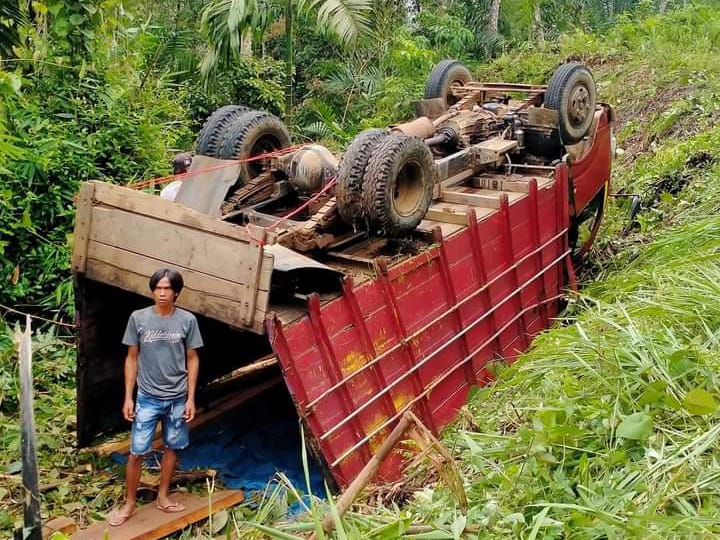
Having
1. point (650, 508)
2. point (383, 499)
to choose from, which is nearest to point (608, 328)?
point (383, 499)

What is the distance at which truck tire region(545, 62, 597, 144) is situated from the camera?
7590mm

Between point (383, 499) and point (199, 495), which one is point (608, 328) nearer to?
point (383, 499)

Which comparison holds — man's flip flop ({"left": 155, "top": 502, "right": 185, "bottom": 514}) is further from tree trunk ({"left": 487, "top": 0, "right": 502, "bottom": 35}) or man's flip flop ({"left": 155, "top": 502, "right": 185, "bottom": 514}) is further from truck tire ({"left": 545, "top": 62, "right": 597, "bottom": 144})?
tree trunk ({"left": 487, "top": 0, "right": 502, "bottom": 35})

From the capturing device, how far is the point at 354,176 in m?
5.07

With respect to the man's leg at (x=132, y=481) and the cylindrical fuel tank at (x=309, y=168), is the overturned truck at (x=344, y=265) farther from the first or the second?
the man's leg at (x=132, y=481)

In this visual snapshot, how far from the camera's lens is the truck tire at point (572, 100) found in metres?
7.59

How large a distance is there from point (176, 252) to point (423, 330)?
1.79m

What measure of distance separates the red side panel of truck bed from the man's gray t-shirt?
1.82 feet

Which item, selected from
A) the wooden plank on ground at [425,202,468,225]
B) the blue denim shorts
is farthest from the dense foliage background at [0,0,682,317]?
the wooden plank on ground at [425,202,468,225]

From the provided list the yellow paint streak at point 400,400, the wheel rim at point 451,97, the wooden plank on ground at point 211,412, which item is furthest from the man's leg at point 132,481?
the wheel rim at point 451,97

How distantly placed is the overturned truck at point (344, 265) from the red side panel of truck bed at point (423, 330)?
0.5 inches

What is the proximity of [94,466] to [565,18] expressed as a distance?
1855 cm

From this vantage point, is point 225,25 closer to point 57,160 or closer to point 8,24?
point 57,160

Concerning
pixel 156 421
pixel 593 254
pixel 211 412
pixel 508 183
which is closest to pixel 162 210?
pixel 156 421
